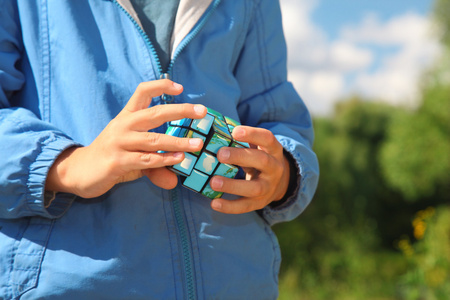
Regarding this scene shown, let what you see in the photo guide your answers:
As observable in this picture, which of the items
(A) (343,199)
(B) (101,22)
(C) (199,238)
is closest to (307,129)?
(C) (199,238)

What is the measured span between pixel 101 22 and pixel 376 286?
6.69 metres

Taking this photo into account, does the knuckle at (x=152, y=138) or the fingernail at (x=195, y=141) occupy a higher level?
the knuckle at (x=152, y=138)

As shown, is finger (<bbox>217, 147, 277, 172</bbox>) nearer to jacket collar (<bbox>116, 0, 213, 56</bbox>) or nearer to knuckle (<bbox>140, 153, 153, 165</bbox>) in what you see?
knuckle (<bbox>140, 153, 153, 165</bbox>)

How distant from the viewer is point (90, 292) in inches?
31.1

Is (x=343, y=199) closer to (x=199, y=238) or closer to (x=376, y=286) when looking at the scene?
(x=376, y=286)

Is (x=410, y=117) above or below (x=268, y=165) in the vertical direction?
below

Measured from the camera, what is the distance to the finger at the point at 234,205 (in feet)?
2.83

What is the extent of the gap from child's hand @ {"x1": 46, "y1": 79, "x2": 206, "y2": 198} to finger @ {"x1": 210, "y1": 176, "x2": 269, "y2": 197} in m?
0.10

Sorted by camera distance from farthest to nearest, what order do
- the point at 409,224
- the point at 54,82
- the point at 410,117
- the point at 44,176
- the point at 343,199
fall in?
the point at 409,224, the point at 343,199, the point at 410,117, the point at 54,82, the point at 44,176

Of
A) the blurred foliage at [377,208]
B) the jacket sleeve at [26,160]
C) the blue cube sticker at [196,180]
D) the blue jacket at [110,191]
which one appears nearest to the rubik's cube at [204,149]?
the blue cube sticker at [196,180]

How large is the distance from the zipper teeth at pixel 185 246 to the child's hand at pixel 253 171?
0.08 m

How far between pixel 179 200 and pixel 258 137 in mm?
214

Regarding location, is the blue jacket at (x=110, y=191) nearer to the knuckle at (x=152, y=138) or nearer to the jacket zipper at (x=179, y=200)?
the jacket zipper at (x=179, y=200)

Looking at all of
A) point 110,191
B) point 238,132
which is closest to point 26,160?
point 110,191
